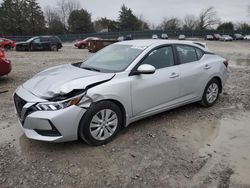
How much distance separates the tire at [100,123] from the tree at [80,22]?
202ft

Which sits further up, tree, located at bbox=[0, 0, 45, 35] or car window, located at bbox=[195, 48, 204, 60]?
tree, located at bbox=[0, 0, 45, 35]

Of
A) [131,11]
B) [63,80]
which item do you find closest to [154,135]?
[63,80]

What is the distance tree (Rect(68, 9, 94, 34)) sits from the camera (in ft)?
204

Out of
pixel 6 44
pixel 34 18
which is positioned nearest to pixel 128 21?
pixel 34 18

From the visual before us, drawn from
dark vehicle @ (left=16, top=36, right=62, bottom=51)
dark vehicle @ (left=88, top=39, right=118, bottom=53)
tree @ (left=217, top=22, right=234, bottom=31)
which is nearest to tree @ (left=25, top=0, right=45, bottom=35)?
dark vehicle @ (left=16, top=36, right=62, bottom=51)

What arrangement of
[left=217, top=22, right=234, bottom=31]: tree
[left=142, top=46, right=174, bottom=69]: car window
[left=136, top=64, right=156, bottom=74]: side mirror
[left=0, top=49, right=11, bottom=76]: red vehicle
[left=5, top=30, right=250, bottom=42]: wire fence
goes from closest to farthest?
[left=136, top=64, right=156, bottom=74]: side mirror, [left=142, top=46, right=174, bottom=69]: car window, [left=0, top=49, right=11, bottom=76]: red vehicle, [left=5, top=30, right=250, bottom=42]: wire fence, [left=217, top=22, right=234, bottom=31]: tree

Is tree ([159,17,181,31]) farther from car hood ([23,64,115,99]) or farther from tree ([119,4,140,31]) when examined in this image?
car hood ([23,64,115,99])

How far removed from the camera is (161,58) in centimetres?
452

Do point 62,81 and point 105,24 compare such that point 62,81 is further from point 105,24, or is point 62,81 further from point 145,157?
point 105,24

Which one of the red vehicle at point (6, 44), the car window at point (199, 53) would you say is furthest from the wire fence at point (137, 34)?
the car window at point (199, 53)

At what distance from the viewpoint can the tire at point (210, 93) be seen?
530 cm

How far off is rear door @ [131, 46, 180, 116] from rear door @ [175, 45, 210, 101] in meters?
0.17

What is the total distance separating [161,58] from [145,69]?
27.6 inches

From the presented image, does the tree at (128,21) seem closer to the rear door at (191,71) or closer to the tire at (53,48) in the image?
the tire at (53,48)
